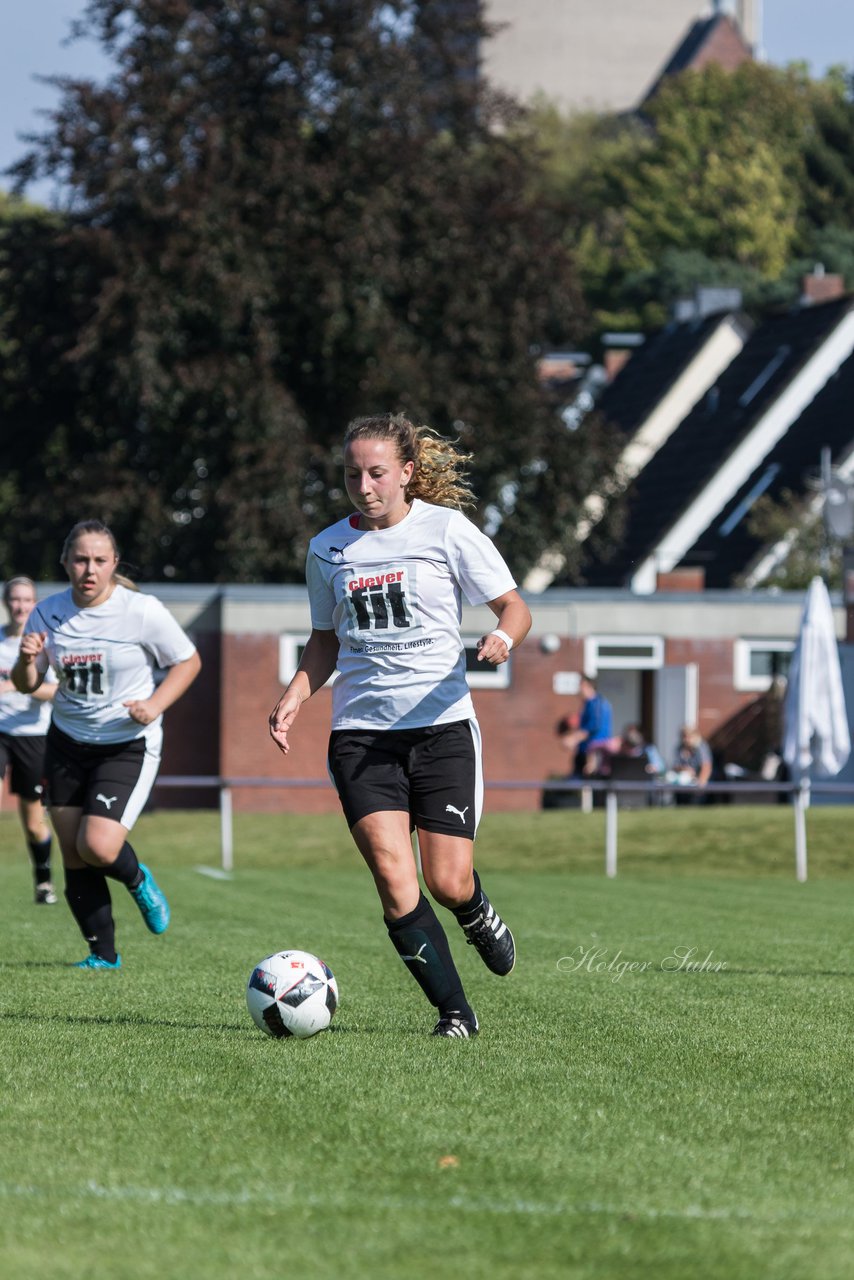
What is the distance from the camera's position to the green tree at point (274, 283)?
1395 inches

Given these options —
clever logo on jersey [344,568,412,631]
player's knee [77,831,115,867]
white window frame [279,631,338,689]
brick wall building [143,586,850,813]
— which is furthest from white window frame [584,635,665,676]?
clever logo on jersey [344,568,412,631]

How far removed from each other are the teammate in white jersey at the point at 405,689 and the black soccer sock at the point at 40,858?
8.34m

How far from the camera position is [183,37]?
36.7 meters

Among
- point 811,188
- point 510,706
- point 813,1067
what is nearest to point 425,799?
point 813,1067

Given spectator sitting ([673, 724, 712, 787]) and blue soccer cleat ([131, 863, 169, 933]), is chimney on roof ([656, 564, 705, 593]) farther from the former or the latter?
blue soccer cleat ([131, 863, 169, 933])

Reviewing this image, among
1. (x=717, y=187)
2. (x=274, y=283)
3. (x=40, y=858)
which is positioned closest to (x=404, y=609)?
(x=40, y=858)

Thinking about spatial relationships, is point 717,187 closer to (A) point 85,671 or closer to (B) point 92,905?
(A) point 85,671

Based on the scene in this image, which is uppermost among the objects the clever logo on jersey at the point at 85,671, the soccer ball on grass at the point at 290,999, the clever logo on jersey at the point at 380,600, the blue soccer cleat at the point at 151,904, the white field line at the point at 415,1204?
the clever logo on jersey at the point at 380,600

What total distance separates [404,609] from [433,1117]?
2.16m

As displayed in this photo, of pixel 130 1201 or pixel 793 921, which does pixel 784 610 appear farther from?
pixel 130 1201

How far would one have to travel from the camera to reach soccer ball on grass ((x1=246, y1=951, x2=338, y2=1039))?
748 centimetres

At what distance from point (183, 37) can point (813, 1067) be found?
32.7 meters

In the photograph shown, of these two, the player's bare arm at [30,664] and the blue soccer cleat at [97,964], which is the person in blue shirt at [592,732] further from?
the player's bare arm at [30,664]

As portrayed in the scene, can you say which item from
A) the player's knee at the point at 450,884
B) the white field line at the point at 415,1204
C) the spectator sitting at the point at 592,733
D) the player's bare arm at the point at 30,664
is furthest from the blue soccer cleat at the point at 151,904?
the spectator sitting at the point at 592,733
